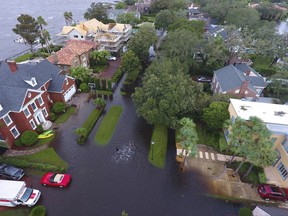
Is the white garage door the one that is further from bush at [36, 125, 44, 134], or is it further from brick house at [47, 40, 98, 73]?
bush at [36, 125, 44, 134]

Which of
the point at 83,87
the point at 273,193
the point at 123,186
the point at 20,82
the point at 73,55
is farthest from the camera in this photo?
the point at 73,55

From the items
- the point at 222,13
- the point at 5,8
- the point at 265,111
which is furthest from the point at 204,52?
the point at 5,8

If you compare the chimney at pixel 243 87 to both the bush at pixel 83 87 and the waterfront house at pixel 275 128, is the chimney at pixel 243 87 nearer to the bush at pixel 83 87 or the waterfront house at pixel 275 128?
the waterfront house at pixel 275 128

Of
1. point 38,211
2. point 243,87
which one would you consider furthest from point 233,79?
point 38,211

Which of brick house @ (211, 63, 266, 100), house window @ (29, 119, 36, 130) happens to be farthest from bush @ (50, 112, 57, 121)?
brick house @ (211, 63, 266, 100)

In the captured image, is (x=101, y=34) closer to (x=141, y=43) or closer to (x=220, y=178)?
(x=141, y=43)

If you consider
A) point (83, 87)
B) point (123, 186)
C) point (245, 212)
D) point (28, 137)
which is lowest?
point (123, 186)

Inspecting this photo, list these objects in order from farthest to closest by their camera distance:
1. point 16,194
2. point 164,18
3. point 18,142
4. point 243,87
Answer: point 164,18 < point 243,87 < point 18,142 < point 16,194
